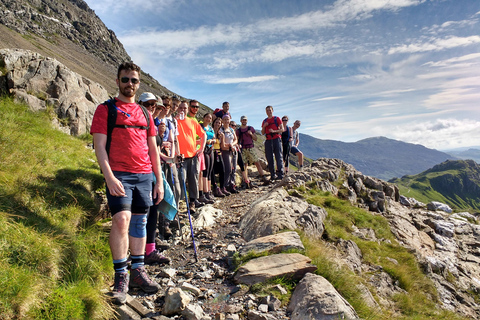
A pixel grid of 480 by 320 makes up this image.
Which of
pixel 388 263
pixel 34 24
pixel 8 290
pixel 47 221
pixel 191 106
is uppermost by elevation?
pixel 34 24

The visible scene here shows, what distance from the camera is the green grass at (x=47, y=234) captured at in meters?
3.34

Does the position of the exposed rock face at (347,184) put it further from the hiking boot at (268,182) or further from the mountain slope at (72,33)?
the mountain slope at (72,33)

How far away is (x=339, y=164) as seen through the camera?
62.1 ft

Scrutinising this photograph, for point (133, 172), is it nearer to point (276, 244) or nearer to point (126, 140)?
point (126, 140)

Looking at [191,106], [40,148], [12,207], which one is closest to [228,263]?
[12,207]

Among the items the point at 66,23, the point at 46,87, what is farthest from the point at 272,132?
the point at 66,23

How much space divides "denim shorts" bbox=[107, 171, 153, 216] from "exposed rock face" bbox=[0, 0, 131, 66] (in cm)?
13782

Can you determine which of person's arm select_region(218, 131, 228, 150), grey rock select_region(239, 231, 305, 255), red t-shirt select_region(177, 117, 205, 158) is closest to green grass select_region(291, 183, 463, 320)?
grey rock select_region(239, 231, 305, 255)

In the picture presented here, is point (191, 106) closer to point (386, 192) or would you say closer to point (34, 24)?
point (386, 192)

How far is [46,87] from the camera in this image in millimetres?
12945

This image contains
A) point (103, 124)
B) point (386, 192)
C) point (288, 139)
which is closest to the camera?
point (103, 124)

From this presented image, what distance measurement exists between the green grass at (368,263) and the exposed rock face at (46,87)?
11.2 metres

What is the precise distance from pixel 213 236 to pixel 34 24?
166 metres

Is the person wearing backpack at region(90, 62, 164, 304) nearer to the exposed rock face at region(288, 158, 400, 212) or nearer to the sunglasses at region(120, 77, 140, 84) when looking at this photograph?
the sunglasses at region(120, 77, 140, 84)
